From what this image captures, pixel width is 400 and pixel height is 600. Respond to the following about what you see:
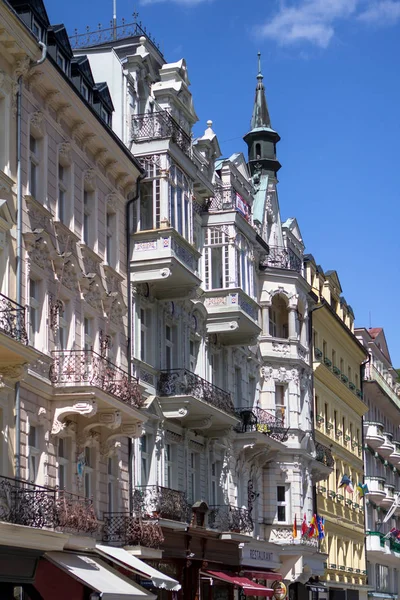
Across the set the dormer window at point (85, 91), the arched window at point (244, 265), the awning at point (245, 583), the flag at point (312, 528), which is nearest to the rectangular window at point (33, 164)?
the dormer window at point (85, 91)

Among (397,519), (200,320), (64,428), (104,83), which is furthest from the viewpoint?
(397,519)

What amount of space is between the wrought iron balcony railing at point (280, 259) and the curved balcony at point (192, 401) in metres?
10.6

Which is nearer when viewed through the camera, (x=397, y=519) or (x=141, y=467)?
(x=141, y=467)

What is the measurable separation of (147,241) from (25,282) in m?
8.16

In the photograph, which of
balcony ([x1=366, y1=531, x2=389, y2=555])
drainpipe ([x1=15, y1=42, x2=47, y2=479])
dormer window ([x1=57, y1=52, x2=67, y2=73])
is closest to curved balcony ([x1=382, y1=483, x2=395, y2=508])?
balcony ([x1=366, y1=531, x2=389, y2=555])

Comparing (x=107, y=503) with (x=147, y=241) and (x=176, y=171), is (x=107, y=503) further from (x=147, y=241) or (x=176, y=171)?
(x=176, y=171)

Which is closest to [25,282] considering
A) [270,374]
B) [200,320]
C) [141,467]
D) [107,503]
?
[107,503]

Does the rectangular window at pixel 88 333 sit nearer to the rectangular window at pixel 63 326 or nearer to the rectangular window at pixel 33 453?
the rectangular window at pixel 63 326

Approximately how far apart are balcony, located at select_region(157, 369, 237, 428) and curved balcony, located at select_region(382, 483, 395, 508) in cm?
3371

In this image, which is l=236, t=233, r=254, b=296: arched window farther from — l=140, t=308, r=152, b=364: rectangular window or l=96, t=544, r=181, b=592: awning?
l=96, t=544, r=181, b=592: awning

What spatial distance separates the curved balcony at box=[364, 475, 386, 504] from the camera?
66688 mm

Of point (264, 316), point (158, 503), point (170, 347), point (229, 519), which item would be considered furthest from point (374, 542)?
point (158, 503)

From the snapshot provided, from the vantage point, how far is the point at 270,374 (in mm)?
46594

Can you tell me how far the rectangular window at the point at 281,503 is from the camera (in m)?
45.7
